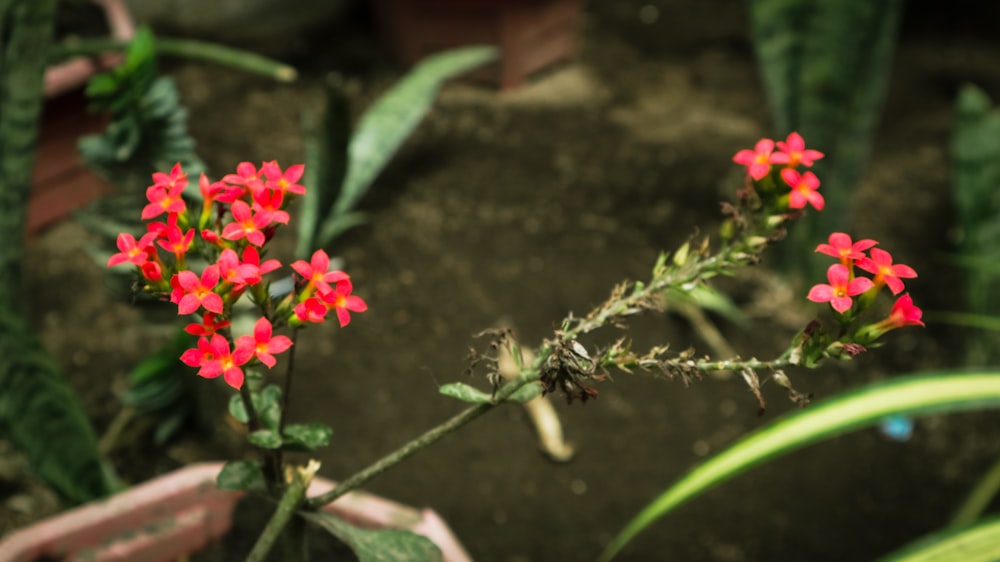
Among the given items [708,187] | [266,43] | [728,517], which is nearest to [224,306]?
[728,517]

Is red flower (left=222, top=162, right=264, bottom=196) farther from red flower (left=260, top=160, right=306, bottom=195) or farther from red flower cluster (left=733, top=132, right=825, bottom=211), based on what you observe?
red flower cluster (left=733, top=132, right=825, bottom=211)

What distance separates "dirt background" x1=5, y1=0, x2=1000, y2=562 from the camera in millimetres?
1259

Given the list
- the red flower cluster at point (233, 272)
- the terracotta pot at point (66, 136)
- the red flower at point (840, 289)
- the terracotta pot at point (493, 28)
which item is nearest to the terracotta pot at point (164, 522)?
the red flower cluster at point (233, 272)

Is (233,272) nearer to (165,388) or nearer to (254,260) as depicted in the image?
(254,260)

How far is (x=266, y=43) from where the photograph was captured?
2059mm

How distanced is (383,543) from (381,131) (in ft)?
2.38

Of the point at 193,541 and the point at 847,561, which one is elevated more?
the point at 193,541

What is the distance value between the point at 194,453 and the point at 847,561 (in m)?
0.80

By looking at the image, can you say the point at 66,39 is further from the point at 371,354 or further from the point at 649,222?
the point at 649,222

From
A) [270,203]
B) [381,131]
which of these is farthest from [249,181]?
[381,131]

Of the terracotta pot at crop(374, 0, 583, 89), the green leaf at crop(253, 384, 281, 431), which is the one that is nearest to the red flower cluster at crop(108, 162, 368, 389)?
the green leaf at crop(253, 384, 281, 431)

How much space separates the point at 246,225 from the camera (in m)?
0.55

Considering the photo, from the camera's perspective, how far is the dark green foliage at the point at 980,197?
50.7 inches

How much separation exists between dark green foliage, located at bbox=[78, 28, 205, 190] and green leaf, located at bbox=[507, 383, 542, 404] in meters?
0.48
